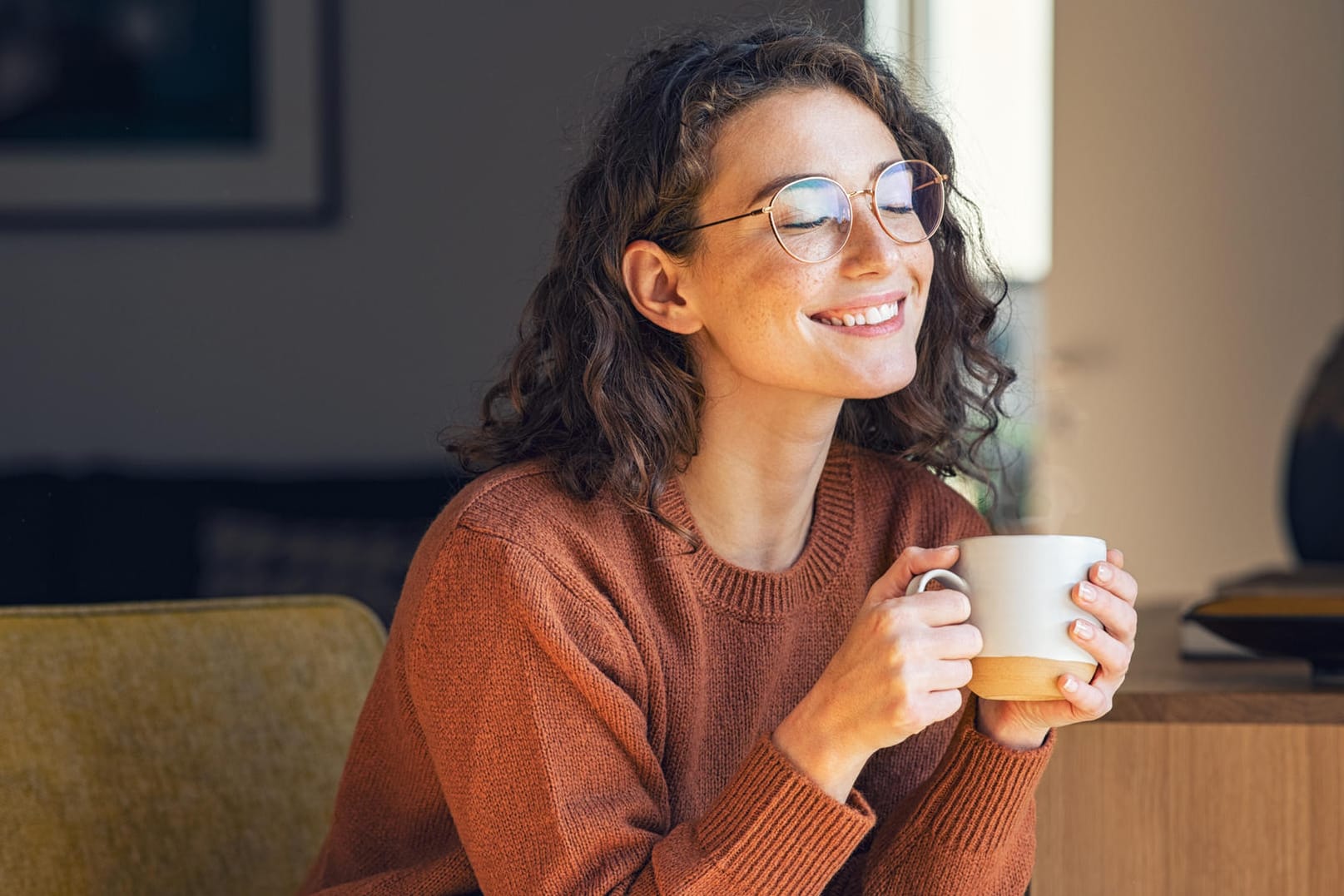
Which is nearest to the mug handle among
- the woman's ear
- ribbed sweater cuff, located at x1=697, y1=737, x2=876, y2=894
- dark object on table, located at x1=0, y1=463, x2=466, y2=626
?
ribbed sweater cuff, located at x1=697, y1=737, x2=876, y2=894

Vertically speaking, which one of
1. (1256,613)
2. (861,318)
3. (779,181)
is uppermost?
(779,181)

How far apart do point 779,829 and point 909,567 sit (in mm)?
200

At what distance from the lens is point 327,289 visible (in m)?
1.80

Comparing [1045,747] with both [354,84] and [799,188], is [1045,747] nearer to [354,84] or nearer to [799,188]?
[799,188]

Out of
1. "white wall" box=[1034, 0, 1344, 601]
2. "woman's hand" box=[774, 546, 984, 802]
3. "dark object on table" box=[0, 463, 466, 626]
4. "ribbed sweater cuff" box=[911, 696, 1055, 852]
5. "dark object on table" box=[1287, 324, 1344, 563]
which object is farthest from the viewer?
"white wall" box=[1034, 0, 1344, 601]

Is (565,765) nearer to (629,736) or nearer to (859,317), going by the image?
(629,736)

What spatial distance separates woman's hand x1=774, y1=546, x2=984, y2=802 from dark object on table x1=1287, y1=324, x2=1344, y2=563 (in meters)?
1.34

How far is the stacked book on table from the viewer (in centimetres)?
119

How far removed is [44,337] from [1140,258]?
10.1ft

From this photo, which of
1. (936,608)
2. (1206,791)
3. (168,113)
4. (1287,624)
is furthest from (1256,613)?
(168,113)

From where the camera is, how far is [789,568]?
4.25ft

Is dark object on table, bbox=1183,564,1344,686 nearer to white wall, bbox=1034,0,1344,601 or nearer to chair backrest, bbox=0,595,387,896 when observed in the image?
chair backrest, bbox=0,595,387,896

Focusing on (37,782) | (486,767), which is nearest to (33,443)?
(37,782)

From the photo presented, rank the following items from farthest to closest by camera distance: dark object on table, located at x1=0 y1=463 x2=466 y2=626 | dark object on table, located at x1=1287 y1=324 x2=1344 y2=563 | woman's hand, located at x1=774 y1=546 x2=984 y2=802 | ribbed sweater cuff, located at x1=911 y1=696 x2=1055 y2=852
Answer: dark object on table, located at x1=1287 y1=324 x2=1344 y2=563, dark object on table, located at x1=0 y1=463 x2=466 y2=626, ribbed sweater cuff, located at x1=911 y1=696 x2=1055 y2=852, woman's hand, located at x1=774 y1=546 x2=984 y2=802
